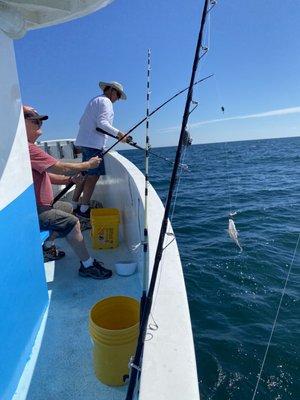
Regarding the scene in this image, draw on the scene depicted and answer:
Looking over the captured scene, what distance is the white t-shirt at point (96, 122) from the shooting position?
4250mm

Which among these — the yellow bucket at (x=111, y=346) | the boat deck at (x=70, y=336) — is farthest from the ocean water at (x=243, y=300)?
the yellow bucket at (x=111, y=346)

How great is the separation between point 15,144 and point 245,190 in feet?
41.3

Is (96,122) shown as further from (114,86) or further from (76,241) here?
(76,241)

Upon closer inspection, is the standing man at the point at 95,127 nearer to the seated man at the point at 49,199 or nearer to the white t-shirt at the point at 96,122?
the white t-shirt at the point at 96,122

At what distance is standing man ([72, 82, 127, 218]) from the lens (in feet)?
14.0

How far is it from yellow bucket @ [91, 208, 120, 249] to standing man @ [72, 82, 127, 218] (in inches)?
28.6

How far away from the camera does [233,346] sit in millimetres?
3639

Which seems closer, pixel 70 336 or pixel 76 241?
pixel 70 336

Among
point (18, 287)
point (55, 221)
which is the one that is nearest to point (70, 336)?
point (18, 287)

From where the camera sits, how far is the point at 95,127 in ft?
14.5

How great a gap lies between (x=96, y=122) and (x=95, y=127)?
0.29 ft

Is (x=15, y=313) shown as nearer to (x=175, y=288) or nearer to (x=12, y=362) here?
(x=12, y=362)

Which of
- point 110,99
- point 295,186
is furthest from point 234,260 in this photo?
point 295,186

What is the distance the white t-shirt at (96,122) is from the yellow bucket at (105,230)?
1.16 meters
